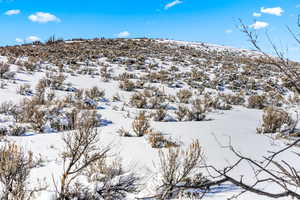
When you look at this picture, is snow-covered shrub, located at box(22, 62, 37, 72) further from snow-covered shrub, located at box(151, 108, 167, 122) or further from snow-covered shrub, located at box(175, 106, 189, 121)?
snow-covered shrub, located at box(175, 106, 189, 121)

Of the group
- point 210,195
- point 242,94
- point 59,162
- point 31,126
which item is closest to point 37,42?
point 242,94

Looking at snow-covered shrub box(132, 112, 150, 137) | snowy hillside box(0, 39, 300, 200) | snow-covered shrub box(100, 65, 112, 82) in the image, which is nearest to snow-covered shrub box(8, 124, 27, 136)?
snowy hillside box(0, 39, 300, 200)

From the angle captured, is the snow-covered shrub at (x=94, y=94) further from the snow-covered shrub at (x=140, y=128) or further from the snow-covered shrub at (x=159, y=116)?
the snow-covered shrub at (x=140, y=128)

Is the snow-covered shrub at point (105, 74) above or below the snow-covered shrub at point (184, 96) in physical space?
above

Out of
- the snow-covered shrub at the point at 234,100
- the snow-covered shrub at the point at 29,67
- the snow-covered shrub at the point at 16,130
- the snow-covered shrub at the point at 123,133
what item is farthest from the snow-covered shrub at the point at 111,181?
the snow-covered shrub at the point at 29,67

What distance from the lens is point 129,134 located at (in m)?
6.89

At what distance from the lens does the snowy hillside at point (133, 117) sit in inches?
180

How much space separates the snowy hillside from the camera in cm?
457

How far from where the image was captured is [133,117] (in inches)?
347

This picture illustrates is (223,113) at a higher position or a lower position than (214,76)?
lower

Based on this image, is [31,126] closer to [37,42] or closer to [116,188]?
[116,188]

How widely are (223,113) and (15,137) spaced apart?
7662mm

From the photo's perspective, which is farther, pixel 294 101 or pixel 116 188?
pixel 294 101

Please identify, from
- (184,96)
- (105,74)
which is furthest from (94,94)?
(105,74)
